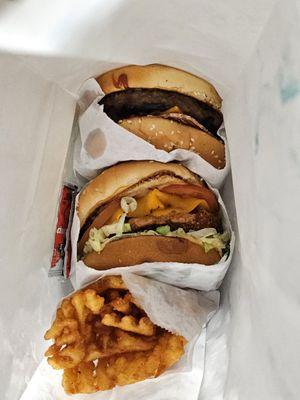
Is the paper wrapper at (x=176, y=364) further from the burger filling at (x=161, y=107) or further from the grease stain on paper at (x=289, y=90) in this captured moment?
the grease stain on paper at (x=289, y=90)

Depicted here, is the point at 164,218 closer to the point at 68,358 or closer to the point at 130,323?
the point at 130,323

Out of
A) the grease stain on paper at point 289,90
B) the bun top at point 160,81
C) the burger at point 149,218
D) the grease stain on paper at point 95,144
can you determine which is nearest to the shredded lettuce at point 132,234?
the burger at point 149,218

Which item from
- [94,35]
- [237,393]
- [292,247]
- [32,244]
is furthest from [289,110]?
[32,244]

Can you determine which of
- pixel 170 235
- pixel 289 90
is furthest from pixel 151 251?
pixel 289 90

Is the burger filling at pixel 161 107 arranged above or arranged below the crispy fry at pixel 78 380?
above

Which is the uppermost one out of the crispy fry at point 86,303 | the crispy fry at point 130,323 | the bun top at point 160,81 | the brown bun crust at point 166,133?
the bun top at point 160,81

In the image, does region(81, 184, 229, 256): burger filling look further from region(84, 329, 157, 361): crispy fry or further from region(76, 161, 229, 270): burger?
region(84, 329, 157, 361): crispy fry

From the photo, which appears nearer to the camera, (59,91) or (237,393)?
(237,393)

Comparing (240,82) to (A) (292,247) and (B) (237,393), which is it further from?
(B) (237,393)

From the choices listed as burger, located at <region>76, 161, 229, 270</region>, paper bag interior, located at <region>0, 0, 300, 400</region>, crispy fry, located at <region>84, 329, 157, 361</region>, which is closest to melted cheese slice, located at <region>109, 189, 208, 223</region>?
burger, located at <region>76, 161, 229, 270</region>
